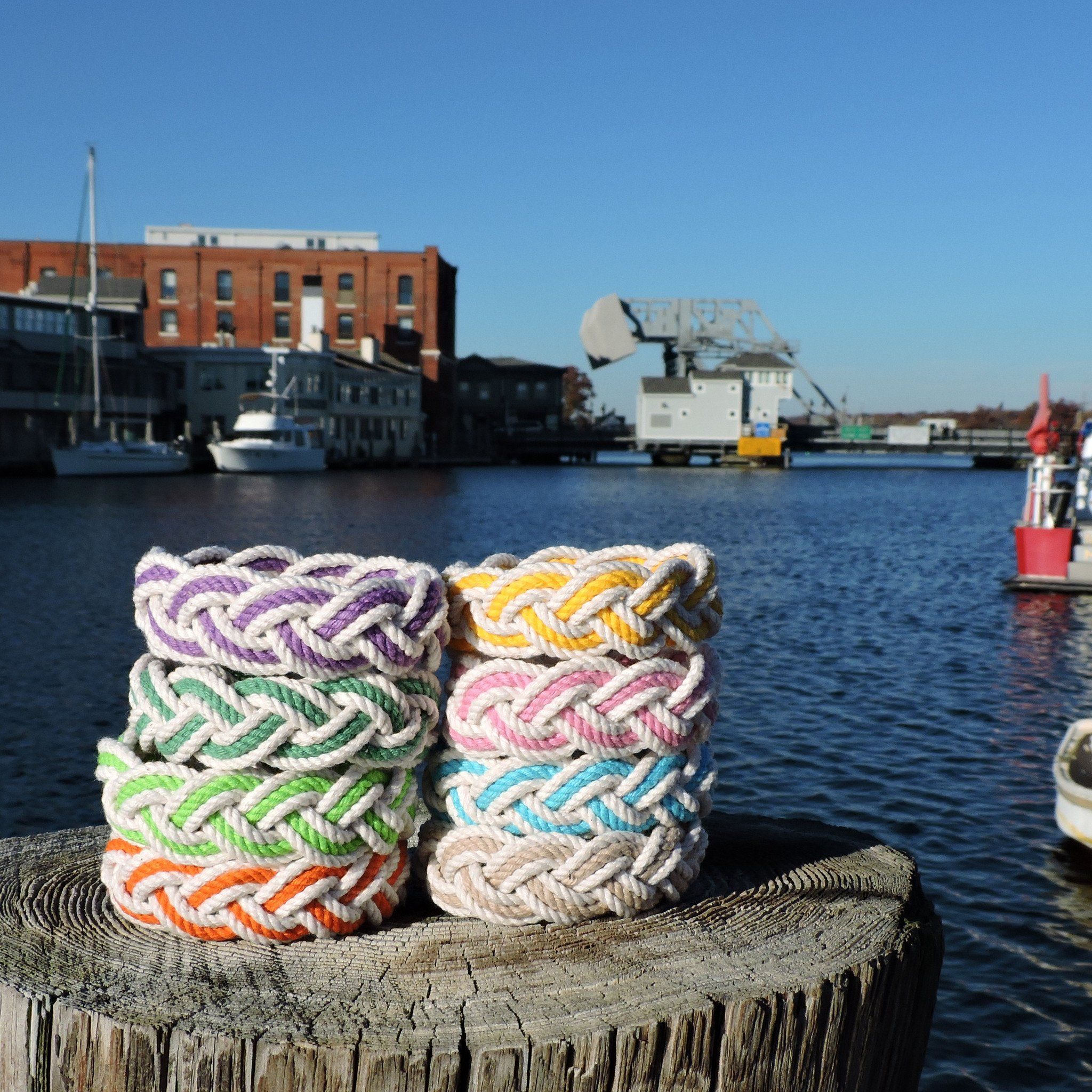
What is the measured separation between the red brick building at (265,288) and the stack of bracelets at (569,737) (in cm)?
8700

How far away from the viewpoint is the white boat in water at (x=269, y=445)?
224ft

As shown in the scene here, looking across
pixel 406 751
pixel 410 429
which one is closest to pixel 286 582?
pixel 406 751

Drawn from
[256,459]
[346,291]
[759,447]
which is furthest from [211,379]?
[759,447]

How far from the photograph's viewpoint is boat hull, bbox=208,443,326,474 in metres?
68.1

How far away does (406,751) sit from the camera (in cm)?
246

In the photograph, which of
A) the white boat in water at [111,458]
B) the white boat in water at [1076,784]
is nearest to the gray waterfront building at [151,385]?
the white boat in water at [111,458]

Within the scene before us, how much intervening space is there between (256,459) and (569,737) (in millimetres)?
68412

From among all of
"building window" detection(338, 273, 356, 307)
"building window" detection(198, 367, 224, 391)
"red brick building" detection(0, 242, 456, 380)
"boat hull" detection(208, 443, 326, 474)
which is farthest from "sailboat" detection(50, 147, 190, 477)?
"building window" detection(338, 273, 356, 307)

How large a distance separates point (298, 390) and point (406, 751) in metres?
77.6

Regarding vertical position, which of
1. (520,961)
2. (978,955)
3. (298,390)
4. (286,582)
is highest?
(298,390)

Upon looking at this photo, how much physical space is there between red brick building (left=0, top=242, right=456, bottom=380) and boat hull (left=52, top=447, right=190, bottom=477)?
997 inches

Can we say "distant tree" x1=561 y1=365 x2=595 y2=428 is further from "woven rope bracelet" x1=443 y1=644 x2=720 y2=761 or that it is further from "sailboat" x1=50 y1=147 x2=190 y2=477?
"woven rope bracelet" x1=443 y1=644 x2=720 y2=761

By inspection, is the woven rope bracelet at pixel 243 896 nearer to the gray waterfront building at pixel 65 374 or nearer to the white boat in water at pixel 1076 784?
the white boat in water at pixel 1076 784

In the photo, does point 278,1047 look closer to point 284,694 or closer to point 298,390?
point 284,694
